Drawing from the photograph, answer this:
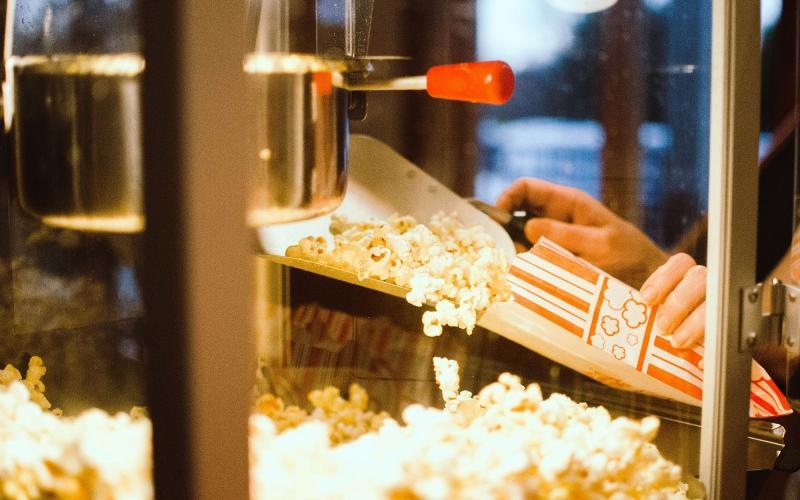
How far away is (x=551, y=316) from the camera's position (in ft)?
2.90

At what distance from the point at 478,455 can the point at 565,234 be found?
1.51 feet

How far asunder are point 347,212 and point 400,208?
9 centimetres

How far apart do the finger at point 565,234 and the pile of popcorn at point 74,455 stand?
56 cm

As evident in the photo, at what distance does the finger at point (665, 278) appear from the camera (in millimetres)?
822

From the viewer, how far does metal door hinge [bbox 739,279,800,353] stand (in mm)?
779

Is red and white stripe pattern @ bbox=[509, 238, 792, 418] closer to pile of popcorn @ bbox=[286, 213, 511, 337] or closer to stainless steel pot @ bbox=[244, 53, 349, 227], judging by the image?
pile of popcorn @ bbox=[286, 213, 511, 337]

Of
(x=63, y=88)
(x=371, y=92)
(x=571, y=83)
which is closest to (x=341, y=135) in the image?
(x=371, y=92)

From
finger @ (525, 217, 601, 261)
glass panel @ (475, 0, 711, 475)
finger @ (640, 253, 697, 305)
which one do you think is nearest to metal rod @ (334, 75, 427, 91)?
glass panel @ (475, 0, 711, 475)

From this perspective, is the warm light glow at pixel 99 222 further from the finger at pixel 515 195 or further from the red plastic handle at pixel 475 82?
the finger at pixel 515 195

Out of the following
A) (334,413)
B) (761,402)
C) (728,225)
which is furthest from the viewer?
(761,402)

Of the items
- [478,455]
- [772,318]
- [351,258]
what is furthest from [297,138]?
[772,318]

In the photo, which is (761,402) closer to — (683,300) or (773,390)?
(773,390)

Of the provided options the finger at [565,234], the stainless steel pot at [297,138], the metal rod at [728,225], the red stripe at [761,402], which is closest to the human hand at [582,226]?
the finger at [565,234]

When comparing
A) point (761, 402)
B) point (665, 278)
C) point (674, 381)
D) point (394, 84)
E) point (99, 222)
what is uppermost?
point (394, 84)
